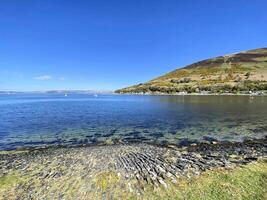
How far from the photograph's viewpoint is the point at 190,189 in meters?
9.33

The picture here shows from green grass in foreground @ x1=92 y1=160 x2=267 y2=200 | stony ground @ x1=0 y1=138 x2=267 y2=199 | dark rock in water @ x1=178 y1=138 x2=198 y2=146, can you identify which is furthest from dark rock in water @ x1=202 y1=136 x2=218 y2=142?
green grass in foreground @ x1=92 y1=160 x2=267 y2=200

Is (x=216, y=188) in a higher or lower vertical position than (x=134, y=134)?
higher

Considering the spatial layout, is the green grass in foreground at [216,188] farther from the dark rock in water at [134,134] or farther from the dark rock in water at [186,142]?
the dark rock in water at [134,134]

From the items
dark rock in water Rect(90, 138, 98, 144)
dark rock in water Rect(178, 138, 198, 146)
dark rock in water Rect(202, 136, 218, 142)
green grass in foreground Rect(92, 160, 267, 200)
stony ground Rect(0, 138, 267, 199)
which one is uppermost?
green grass in foreground Rect(92, 160, 267, 200)

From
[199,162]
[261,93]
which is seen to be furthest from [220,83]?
[199,162]

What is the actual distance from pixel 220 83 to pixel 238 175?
462 feet

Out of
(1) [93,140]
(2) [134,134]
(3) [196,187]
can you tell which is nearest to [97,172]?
(3) [196,187]

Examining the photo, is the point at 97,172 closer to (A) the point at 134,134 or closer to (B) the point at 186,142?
(B) the point at 186,142

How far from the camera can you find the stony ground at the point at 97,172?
9.74 m

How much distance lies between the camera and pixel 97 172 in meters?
11.8

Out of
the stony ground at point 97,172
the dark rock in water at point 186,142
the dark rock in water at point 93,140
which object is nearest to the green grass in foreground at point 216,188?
the stony ground at point 97,172

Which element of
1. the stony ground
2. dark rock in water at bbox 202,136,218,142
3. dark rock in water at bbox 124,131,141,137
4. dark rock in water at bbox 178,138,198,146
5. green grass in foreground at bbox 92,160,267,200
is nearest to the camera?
green grass in foreground at bbox 92,160,267,200

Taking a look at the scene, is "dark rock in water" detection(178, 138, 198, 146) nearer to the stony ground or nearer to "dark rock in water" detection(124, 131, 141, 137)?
the stony ground

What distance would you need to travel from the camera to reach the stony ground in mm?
9741
